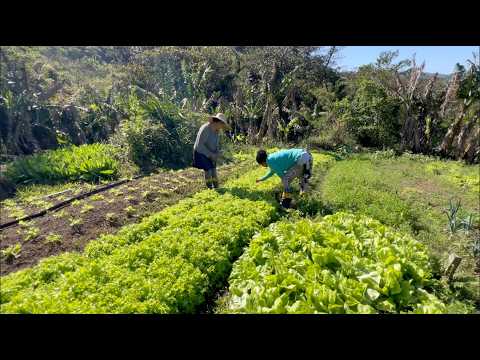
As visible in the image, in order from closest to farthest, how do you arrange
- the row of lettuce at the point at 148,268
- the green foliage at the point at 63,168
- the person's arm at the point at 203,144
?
1. the row of lettuce at the point at 148,268
2. the person's arm at the point at 203,144
3. the green foliage at the point at 63,168

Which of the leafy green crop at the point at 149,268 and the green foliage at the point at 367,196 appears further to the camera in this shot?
the green foliage at the point at 367,196

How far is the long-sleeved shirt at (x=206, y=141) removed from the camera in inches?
296

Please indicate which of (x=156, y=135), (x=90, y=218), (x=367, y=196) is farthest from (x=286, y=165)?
(x=156, y=135)

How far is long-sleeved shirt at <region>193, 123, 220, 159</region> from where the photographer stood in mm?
7523

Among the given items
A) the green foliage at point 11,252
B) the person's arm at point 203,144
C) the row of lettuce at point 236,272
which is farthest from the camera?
the person's arm at point 203,144

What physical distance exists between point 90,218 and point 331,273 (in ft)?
14.2

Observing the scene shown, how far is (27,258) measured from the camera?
489 cm

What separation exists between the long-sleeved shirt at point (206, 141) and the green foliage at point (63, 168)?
9.35 ft

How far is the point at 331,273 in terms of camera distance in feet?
14.1

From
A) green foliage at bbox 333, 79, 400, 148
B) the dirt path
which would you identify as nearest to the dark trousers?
the dirt path

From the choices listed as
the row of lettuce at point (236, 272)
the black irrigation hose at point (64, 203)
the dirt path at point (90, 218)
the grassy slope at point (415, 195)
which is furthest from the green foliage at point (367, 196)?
the black irrigation hose at point (64, 203)

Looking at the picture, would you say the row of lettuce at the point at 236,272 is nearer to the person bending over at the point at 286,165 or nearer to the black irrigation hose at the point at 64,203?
the person bending over at the point at 286,165

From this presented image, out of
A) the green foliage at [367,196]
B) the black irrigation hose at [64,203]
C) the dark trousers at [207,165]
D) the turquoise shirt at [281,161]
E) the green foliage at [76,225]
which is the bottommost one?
the black irrigation hose at [64,203]
